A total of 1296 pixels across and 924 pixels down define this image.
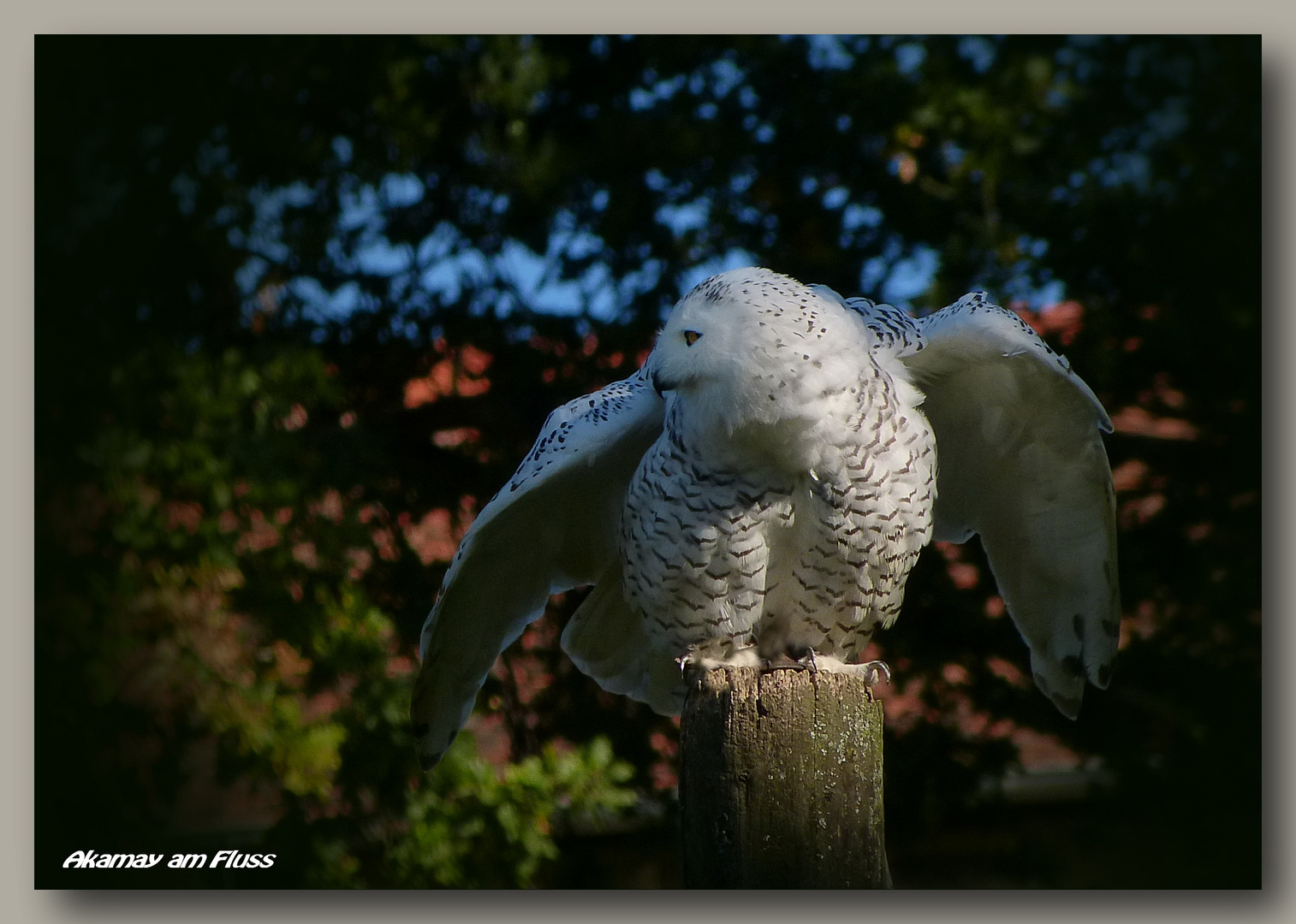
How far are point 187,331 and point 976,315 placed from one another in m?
2.16

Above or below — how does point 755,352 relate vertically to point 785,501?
above

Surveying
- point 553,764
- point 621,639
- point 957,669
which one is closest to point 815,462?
point 621,639

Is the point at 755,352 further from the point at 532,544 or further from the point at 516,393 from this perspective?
the point at 516,393

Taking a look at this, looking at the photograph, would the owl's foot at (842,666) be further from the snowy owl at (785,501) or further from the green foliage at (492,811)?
the green foliage at (492,811)

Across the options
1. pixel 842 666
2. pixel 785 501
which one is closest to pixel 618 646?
pixel 842 666

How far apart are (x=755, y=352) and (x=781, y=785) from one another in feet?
2.14

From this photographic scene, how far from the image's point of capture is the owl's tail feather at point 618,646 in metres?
2.61

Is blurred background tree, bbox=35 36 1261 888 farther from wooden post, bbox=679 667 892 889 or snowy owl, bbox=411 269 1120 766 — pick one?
wooden post, bbox=679 667 892 889

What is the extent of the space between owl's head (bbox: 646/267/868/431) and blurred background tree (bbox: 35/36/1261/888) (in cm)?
150

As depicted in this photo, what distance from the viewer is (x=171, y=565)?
3.21 meters

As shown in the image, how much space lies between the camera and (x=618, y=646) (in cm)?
264

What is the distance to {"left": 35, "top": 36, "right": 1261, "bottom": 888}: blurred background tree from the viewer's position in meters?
3.10

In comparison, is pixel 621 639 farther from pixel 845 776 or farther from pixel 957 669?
pixel 957 669

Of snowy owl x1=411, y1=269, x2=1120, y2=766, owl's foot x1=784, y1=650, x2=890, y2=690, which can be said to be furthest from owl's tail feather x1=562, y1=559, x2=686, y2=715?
owl's foot x1=784, y1=650, x2=890, y2=690
